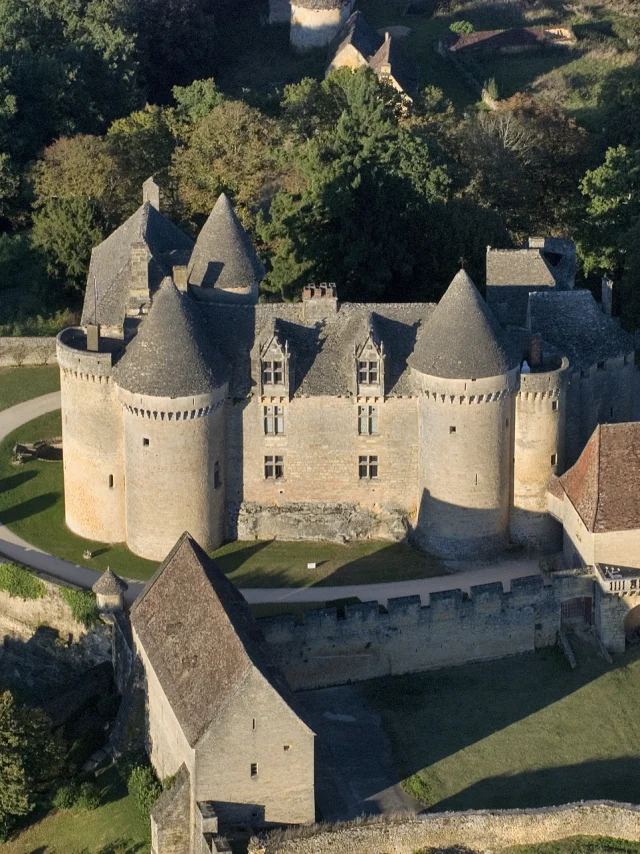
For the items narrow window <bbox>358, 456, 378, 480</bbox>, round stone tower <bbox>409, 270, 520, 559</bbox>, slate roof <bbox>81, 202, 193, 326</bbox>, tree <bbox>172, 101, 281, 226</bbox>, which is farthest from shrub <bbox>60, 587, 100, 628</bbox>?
tree <bbox>172, 101, 281, 226</bbox>

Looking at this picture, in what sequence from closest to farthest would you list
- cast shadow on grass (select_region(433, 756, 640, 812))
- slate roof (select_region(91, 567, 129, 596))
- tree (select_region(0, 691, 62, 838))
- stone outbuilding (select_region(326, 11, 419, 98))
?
cast shadow on grass (select_region(433, 756, 640, 812)), tree (select_region(0, 691, 62, 838)), slate roof (select_region(91, 567, 129, 596)), stone outbuilding (select_region(326, 11, 419, 98))

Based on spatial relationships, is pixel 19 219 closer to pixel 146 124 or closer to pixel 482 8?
pixel 146 124

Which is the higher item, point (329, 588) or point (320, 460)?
point (320, 460)

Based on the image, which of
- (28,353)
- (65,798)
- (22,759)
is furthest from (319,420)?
(28,353)

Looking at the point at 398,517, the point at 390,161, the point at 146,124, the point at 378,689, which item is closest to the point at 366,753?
the point at 378,689

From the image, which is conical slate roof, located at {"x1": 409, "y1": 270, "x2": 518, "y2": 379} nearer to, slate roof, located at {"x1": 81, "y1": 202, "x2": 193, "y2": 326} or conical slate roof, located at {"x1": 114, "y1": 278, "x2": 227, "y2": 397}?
conical slate roof, located at {"x1": 114, "y1": 278, "x2": 227, "y2": 397}

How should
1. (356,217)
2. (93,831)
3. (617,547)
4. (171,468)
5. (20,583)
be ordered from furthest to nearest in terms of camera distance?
(356,217) → (171,468) → (20,583) → (617,547) → (93,831)

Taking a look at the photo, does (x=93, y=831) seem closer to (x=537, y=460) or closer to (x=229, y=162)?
(x=537, y=460)
